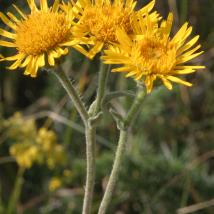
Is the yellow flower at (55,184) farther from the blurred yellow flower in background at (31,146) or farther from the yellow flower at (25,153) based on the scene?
the yellow flower at (25,153)

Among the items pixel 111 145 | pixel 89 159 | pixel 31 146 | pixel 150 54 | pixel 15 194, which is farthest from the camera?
pixel 111 145

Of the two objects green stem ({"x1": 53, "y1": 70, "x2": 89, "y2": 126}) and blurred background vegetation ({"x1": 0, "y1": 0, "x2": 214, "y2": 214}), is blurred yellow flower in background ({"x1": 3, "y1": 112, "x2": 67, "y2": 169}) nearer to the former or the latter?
blurred background vegetation ({"x1": 0, "y1": 0, "x2": 214, "y2": 214})

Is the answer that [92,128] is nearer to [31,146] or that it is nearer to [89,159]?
[89,159]

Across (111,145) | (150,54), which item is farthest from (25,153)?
(150,54)

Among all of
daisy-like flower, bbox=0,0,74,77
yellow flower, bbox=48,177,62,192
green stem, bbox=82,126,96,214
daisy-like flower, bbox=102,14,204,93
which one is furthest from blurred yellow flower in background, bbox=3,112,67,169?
daisy-like flower, bbox=102,14,204,93

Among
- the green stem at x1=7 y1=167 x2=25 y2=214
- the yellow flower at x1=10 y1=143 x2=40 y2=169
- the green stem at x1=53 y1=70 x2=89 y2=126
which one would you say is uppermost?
the green stem at x1=53 y1=70 x2=89 y2=126

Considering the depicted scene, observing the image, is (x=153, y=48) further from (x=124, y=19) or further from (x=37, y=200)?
(x=37, y=200)

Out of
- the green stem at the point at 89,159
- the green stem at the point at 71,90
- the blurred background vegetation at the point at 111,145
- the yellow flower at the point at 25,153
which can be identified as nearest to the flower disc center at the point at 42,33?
the green stem at the point at 71,90
